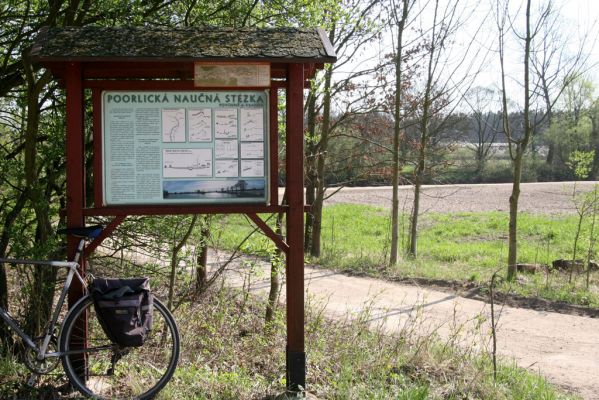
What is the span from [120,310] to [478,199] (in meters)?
29.8

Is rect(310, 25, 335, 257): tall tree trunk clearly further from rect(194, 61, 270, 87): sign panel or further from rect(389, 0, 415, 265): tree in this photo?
rect(194, 61, 270, 87): sign panel

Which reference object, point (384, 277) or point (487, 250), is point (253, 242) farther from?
point (487, 250)

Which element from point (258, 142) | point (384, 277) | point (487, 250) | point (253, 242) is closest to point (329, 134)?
point (384, 277)

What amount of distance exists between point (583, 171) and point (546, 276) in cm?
217

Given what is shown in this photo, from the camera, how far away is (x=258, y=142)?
16.0 ft

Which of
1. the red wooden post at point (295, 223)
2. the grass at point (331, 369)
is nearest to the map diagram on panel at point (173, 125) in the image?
the red wooden post at point (295, 223)

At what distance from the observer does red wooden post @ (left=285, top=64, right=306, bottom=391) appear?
4875 millimetres

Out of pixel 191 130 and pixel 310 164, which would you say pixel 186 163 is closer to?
pixel 191 130

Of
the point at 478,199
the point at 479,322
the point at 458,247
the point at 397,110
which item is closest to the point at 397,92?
the point at 397,110

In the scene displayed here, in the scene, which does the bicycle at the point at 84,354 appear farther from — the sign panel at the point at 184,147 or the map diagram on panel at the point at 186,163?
the map diagram on panel at the point at 186,163

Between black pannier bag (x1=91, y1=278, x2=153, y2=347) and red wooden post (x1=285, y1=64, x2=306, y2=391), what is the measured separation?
112 centimetres

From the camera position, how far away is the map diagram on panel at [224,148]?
15.9 feet

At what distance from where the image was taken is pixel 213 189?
15.9 feet

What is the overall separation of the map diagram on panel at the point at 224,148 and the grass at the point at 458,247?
240 centimetres
